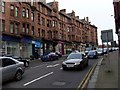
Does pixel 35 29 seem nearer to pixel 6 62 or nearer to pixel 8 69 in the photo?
pixel 6 62

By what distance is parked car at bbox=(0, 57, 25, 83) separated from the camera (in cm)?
1262

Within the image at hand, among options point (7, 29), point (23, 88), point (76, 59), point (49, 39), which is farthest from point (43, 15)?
point (23, 88)

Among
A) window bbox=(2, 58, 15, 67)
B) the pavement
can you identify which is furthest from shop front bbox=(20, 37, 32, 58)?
window bbox=(2, 58, 15, 67)

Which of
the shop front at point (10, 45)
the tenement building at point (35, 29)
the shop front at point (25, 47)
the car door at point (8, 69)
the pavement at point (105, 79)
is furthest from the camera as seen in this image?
the shop front at point (25, 47)

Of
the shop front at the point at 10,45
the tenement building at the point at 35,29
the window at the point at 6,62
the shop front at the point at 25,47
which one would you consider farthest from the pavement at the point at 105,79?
the shop front at the point at 25,47

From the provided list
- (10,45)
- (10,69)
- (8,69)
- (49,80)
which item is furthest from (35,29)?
(8,69)

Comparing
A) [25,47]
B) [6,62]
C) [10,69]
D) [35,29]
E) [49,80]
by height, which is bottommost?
[49,80]

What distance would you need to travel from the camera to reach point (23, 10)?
43.3 metres

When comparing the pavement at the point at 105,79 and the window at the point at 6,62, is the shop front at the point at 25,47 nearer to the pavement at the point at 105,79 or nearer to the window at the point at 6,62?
the pavement at the point at 105,79

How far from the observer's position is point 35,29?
48.4 m

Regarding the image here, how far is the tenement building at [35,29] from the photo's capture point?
38.0 metres

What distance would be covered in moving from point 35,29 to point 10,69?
3559 centimetres

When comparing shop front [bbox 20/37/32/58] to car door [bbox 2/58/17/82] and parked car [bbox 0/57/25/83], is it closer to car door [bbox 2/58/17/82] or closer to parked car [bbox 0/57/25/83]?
parked car [bbox 0/57/25/83]

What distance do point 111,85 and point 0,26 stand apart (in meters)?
27.3
